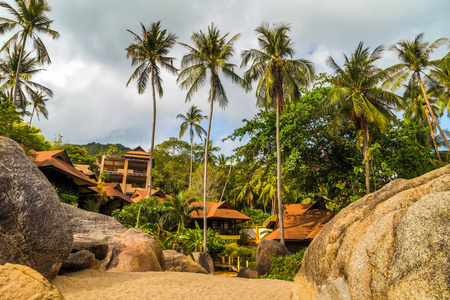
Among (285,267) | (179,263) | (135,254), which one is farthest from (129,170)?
(135,254)

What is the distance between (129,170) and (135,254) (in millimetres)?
43992

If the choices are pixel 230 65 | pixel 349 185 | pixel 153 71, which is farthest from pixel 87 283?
pixel 153 71

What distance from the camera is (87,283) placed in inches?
255

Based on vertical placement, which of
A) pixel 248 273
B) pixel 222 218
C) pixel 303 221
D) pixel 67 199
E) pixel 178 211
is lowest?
pixel 248 273

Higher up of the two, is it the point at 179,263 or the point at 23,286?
the point at 23,286

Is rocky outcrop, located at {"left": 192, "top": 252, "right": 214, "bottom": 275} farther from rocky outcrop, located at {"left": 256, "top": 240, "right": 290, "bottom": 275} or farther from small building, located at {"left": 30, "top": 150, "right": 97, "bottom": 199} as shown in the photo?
small building, located at {"left": 30, "top": 150, "right": 97, "bottom": 199}

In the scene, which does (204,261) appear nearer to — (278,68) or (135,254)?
(135,254)

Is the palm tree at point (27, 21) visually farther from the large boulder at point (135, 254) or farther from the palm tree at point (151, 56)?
the large boulder at point (135, 254)

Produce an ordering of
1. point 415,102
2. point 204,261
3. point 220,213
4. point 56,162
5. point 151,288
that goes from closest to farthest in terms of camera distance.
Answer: point 151,288 < point 204,261 < point 56,162 < point 415,102 < point 220,213

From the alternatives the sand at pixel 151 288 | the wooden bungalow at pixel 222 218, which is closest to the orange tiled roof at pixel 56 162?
the wooden bungalow at pixel 222 218

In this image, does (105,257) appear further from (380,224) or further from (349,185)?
(349,185)

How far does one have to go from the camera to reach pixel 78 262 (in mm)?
7520

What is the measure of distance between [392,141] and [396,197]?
675 inches

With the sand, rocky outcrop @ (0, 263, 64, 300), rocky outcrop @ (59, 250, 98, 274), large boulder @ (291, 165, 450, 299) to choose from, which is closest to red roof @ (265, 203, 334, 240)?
the sand
